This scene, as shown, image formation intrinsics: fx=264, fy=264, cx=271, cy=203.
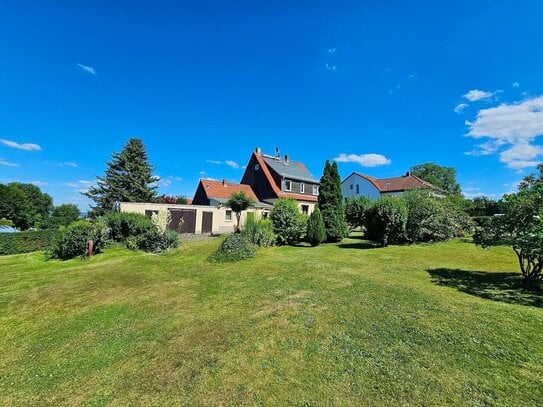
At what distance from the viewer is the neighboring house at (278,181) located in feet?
94.5

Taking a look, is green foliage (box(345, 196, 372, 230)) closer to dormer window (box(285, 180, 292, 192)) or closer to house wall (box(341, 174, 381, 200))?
dormer window (box(285, 180, 292, 192))

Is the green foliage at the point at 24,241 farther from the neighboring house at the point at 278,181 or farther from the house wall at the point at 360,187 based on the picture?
the house wall at the point at 360,187

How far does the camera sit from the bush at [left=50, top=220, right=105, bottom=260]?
41.5ft

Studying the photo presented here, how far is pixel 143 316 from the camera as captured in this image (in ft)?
17.2

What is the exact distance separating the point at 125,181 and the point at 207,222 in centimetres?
1524

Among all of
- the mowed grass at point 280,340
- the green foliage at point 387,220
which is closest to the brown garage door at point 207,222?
the green foliage at point 387,220

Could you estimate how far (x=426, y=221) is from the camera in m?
13.6

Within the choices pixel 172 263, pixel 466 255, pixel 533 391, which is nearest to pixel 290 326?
pixel 533 391

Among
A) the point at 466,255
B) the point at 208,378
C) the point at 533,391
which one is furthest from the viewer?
the point at 466,255

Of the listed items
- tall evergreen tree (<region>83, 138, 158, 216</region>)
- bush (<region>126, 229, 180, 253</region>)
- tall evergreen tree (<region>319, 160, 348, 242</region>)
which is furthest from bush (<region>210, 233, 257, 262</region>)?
tall evergreen tree (<region>83, 138, 158, 216</region>)

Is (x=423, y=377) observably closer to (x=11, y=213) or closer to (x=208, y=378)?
(x=208, y=378)

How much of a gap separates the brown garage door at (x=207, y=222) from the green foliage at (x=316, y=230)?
12428 millimetres

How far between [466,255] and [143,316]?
1126 centimetres

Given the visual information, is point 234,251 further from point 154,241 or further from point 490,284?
point 490,284
